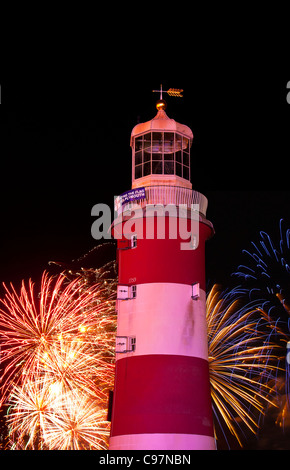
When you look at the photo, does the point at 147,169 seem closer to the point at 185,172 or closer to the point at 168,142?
the point at 168,142

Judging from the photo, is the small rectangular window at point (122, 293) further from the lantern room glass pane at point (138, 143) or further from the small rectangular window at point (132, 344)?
the lantern room glass pane at point (138, 143)

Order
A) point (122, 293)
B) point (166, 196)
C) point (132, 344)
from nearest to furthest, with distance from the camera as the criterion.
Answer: point (132, 344)
point (122, 293)
point (166, 196)

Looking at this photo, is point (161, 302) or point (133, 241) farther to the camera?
point (133, 241)

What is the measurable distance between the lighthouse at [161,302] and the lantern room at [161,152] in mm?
46

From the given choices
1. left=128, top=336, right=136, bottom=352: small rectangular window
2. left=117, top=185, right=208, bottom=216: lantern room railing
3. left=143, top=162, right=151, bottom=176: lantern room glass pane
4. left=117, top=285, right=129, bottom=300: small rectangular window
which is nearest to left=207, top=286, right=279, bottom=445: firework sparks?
left=128, top=336, right=136, bottom=352: small rectangular window

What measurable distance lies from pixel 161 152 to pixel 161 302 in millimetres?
7284

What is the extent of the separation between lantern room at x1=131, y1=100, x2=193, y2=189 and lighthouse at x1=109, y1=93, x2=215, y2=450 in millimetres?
46

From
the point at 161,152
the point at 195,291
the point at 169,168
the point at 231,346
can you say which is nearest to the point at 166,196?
the point at 169,168

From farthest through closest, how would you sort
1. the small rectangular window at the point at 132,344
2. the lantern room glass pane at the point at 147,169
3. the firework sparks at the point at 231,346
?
the firework sparks at the point at 231,346
the lantern room glass pane at the point at 147,169
the small rectangular window at the point at 132,344

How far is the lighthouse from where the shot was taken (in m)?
33.1

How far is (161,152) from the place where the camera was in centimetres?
3734

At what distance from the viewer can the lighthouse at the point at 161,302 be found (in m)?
33.1

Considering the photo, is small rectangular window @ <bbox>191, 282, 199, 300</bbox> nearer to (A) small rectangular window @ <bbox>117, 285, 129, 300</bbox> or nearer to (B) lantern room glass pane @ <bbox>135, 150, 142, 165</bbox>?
Result: (A) small rectangular window @ <bbox>117, 285, 129, 300</bbox>

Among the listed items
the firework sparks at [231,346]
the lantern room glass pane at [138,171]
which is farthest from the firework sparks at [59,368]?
the lantern room glass pane at [138,171]
